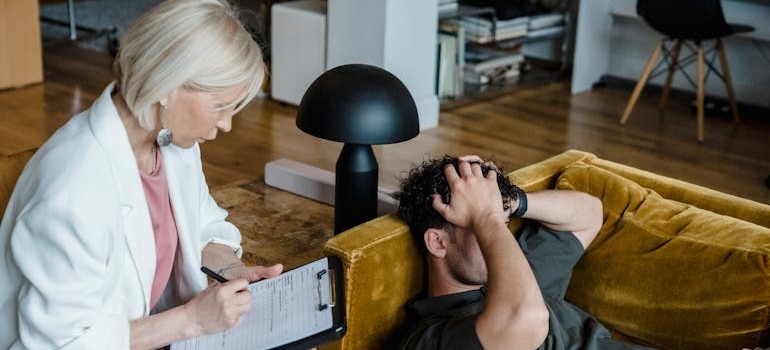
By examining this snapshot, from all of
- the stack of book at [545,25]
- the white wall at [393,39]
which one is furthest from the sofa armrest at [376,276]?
the stack of book at [545,25]

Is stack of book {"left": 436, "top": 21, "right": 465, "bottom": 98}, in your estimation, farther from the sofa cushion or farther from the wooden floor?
the sofa cushion

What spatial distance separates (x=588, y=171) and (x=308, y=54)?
2.90 metres

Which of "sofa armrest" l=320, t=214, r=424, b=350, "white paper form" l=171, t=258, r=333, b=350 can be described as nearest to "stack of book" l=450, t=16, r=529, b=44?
"sofa armrest" l=320, t=214, r=424, b=350

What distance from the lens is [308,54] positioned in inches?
210

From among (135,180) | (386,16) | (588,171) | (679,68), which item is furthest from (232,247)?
(679,68)

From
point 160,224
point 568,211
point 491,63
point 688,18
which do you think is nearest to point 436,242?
point 568,211

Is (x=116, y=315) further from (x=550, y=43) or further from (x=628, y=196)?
(x=550, y=43)

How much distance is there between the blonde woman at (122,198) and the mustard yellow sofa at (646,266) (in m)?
0.49

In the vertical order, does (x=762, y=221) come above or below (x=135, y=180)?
below

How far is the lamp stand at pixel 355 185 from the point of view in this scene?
2408 millimetres

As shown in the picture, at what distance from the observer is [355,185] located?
2428 mm

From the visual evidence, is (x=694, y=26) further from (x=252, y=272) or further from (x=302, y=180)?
(x=252, y=272)

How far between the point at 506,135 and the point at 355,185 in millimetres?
2859

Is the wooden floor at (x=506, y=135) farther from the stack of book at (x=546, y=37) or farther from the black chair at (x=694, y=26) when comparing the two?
the stack of book at (x=546, y=37)
